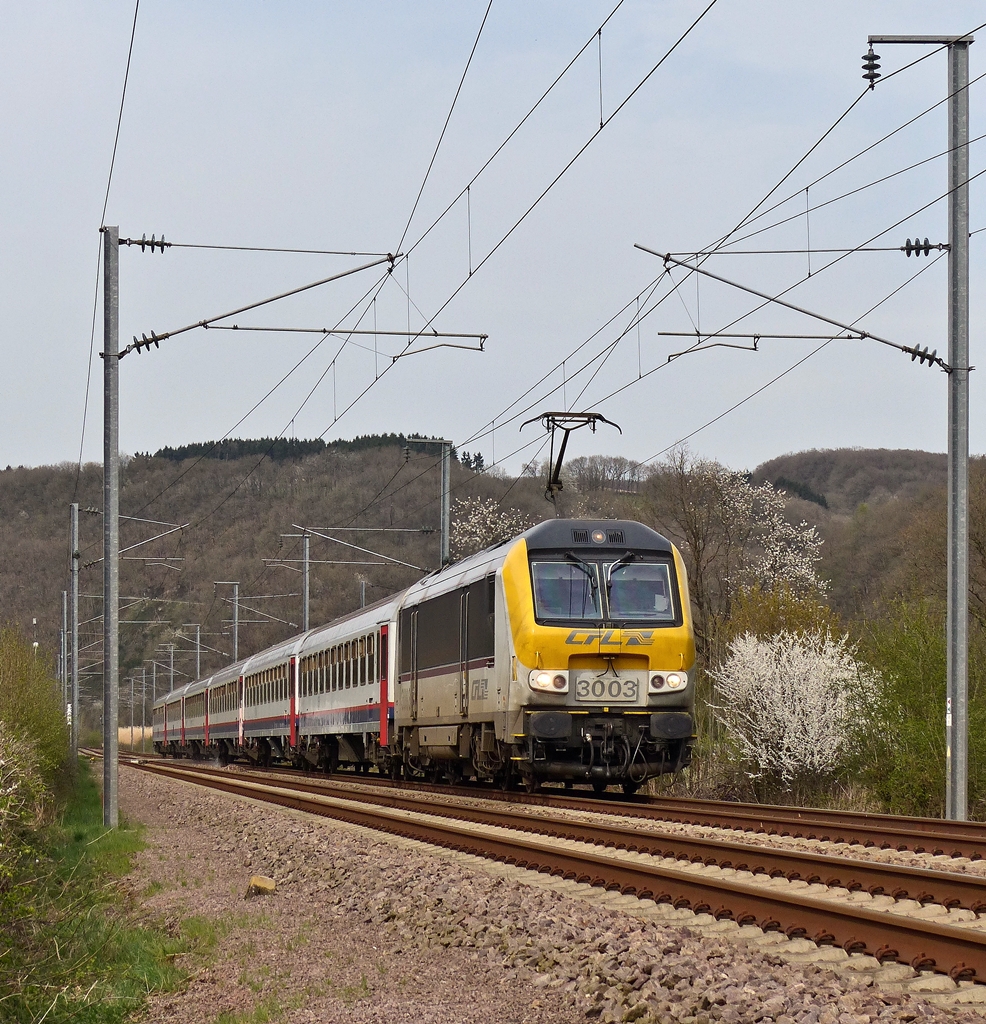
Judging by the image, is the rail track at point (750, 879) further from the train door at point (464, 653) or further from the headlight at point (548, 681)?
the train door at point (464, 653)

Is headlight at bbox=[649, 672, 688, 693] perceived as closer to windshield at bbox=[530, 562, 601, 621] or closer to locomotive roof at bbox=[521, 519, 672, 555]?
windshield at bbox=[530, 562, 601, 621]

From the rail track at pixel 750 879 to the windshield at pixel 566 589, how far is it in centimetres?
249

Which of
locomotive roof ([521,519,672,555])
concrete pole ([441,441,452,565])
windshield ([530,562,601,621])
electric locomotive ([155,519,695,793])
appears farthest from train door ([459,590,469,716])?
concrete pole ([441,441,452,565])

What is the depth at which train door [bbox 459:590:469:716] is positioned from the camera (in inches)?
774

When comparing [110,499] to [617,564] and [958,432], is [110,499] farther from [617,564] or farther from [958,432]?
[958,432]

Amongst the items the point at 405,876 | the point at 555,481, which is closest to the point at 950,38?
the point at 555,481

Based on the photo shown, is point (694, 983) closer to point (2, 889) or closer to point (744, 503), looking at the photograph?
point (2, 889)

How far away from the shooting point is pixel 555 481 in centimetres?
1889

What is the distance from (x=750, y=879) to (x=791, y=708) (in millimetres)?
14382

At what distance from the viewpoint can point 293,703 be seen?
36250 mm

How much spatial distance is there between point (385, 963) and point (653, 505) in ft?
131

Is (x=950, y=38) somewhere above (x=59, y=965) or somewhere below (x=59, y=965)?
above

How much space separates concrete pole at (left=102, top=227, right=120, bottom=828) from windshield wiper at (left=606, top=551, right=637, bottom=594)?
6.72 meters

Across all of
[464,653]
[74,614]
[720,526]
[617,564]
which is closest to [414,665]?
[464,653]
